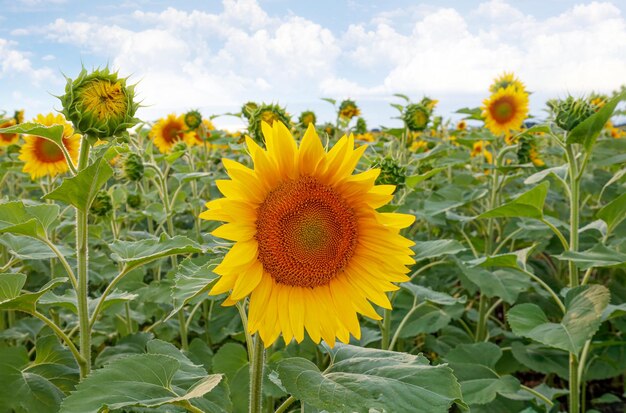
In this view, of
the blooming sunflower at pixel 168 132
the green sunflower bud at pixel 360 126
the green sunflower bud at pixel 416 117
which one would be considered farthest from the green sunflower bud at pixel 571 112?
the blooming sunflower at pixel 168 132

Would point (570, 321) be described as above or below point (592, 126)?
below

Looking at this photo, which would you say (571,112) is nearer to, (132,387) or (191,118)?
(132,387)

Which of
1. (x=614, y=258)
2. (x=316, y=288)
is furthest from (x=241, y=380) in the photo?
(x=614, y=258)

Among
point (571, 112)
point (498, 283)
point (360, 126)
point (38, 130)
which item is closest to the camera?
point (38, 130)

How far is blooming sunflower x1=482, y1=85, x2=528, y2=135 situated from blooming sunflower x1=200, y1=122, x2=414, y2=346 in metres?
3.80

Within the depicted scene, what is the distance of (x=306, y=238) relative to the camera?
4.75 feet

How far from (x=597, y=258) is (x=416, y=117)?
2090 mm

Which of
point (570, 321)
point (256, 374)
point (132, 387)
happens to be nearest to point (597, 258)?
point (570, 321)

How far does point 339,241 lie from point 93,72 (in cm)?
80

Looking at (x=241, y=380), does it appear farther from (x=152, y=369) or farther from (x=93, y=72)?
(x=93, y=72)

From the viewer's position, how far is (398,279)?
1504mm

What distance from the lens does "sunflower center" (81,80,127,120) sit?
155cm

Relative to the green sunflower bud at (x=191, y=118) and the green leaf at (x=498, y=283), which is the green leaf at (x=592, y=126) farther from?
the green sunflower bud at (x=191, y=118)

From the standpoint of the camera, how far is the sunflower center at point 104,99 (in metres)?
1.55
